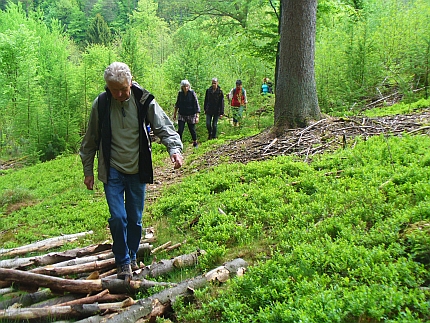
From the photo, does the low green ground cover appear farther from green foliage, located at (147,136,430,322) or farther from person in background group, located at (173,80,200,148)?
person in background group, located at (173,80,200,148)

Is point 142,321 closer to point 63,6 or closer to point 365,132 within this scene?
point 365,132

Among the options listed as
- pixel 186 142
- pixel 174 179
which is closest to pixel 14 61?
pixel 186 142

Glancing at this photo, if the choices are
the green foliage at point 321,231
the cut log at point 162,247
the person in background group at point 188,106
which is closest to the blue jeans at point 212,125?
the person in background group at point 188,106

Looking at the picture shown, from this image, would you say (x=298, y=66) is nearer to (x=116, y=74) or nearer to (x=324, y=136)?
(x=324, y=136)

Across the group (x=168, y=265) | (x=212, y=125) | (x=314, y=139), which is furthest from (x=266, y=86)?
(x=168, y=265)

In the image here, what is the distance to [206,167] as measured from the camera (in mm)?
8484

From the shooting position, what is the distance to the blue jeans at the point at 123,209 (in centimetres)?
414

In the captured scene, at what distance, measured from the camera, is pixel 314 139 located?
304 inches

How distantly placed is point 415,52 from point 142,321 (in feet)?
39.0

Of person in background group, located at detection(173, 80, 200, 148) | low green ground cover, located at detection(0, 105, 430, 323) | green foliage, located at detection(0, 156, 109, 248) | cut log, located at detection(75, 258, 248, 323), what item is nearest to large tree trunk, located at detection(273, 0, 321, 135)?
low green ground cover, located at detection(0, 105, 430, 323)

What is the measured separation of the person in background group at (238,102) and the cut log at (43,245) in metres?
8.63

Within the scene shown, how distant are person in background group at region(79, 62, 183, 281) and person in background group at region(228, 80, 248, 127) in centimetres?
966

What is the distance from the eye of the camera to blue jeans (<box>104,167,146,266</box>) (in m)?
4.14

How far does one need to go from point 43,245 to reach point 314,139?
554 cm
